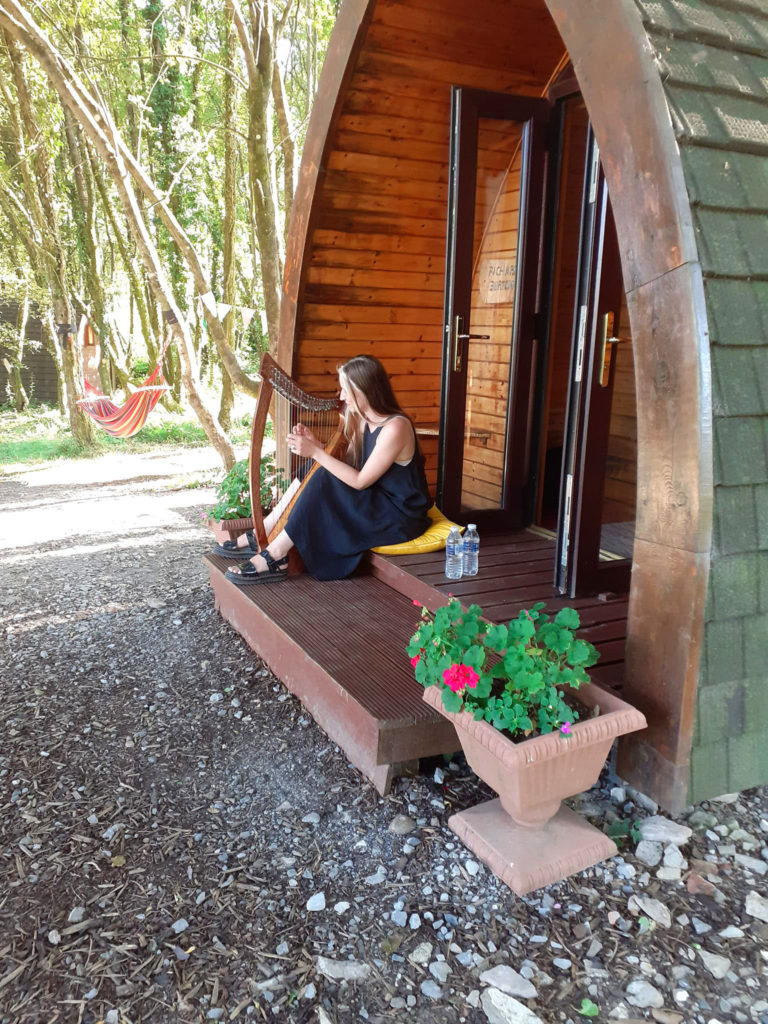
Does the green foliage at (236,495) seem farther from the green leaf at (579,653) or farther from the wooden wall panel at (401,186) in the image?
the green leaf at (579,653)

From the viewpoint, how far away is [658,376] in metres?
2.08

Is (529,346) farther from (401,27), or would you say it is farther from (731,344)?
(731,344)

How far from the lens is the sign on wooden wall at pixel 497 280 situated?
4.27 meters

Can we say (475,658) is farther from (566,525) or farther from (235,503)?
(235,503)

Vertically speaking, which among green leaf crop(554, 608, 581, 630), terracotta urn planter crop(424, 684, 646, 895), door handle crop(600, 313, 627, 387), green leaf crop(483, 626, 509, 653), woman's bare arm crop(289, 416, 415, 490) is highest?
door handle crop(600, 313, 627, 387)

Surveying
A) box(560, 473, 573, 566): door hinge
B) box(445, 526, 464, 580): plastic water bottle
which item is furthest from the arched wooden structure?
box(445, 526, 464, 580): plastic water bottle

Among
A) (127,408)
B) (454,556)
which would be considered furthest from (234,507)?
(127,408)

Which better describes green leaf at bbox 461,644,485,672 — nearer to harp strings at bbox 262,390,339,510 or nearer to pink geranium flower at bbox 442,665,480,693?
pink geranium flower at bbox 442,665,480,693

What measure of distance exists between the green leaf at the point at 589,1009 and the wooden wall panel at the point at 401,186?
2.97 m

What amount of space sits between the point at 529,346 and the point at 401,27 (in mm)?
1654

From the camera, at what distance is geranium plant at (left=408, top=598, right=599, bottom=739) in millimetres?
1990

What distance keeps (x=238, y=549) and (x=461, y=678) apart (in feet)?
7.43

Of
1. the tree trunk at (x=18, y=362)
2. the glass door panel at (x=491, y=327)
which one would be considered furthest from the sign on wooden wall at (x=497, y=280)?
the tree trunk at (x=18, y=362)

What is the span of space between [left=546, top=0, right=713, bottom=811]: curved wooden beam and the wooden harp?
1.81 meters
